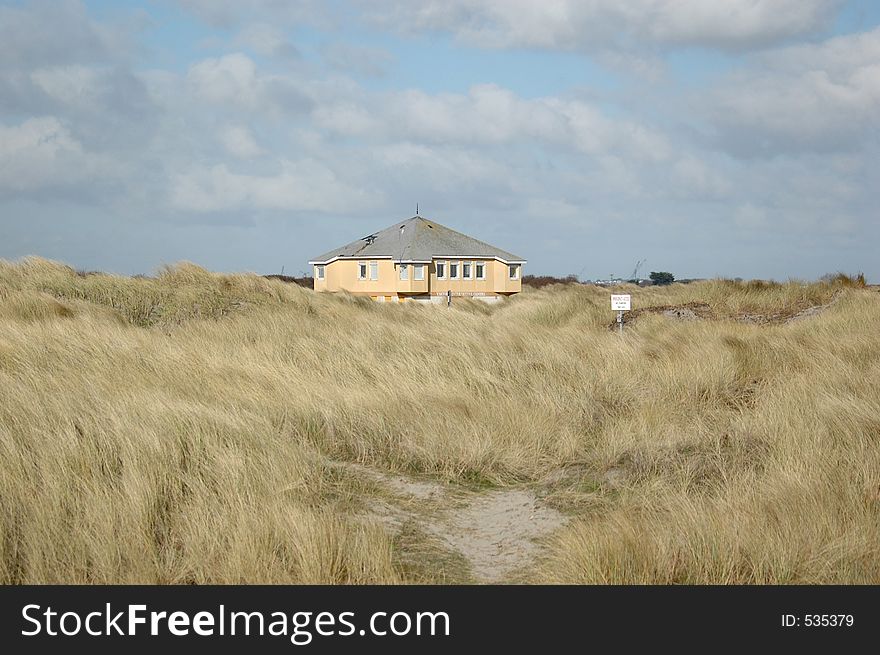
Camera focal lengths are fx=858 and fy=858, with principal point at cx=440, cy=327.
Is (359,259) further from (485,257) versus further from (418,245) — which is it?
(485,257)

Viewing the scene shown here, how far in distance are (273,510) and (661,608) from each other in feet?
7.76

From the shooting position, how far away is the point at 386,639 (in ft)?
13.4

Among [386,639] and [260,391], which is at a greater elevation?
[260,391]

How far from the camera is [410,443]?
7621mm

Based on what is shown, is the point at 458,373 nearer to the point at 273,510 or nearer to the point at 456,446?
the point at 456,446

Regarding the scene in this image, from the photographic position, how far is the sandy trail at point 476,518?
17.7 ft

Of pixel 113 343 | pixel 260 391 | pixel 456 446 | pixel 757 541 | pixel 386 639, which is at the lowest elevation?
pixel 386 639

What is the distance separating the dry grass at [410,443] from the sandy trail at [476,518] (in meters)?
0.21

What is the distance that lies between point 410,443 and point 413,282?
38644 mm

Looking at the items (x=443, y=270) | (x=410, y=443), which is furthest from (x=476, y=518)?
(x=443, y=270)

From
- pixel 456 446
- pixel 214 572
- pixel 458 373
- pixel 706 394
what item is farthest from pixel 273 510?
pixel 706 394

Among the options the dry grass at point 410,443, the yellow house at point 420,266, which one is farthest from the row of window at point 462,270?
the dry grass at point 410,443

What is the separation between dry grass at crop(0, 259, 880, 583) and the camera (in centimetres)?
480

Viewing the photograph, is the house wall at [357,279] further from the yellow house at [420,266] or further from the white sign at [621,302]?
the white sign at [621,302]
